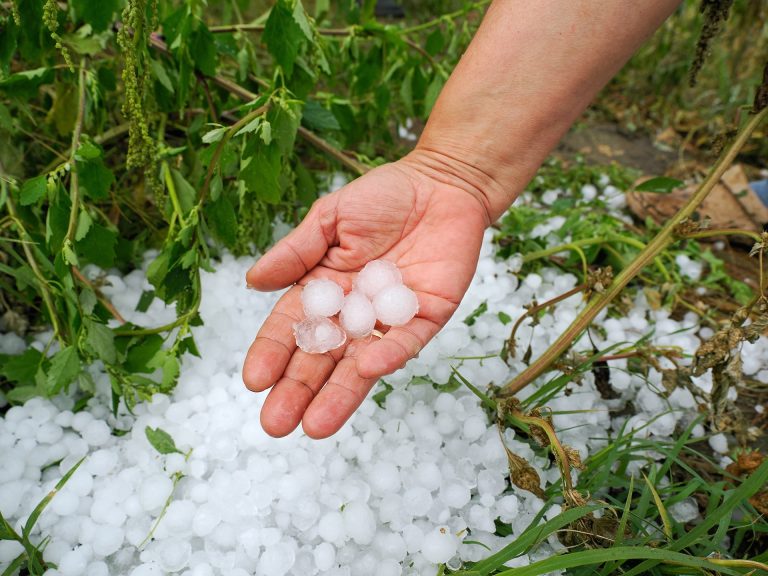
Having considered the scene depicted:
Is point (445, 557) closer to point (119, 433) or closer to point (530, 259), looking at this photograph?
point (119, 433)

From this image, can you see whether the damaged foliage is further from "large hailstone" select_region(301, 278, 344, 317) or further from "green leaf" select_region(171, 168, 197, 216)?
"green leaf" select_region(171, 168, 197, 216)

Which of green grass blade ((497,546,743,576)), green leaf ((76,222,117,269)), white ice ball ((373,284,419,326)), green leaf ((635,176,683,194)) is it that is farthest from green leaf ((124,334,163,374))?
green leaf ((635,176,683,194))

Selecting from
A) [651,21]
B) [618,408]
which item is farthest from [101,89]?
[618,408]

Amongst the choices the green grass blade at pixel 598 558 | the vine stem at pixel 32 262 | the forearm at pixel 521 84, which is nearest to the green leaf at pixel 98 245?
the vine stem at pixel 32 262

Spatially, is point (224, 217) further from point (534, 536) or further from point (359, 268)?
point (534, 536)

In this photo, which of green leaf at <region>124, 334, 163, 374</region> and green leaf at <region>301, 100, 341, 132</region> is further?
green leaf at <region>301, 100, 341, 132</region>

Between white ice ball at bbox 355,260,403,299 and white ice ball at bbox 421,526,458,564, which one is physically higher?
white ice ball at bbox 355,260,403,299

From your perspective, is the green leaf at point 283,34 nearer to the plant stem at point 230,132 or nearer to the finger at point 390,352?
the plant stem at point 230,132
